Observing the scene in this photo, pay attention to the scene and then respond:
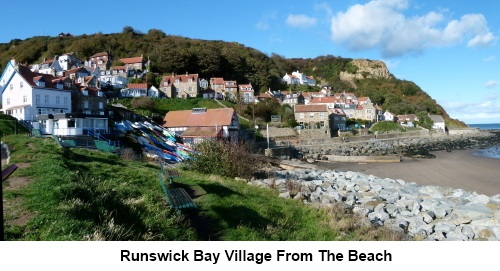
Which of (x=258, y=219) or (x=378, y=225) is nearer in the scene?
(x=258, y=219)

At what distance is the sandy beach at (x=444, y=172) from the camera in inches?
895

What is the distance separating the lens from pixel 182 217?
8.41 meters

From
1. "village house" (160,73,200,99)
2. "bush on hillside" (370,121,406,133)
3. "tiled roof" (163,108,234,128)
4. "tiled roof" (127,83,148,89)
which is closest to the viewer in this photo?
"tiled roof" (163,108,234,128)

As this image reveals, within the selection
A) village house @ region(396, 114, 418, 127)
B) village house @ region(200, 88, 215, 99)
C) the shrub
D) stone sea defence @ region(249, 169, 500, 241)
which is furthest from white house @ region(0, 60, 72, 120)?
village house @ region(396, 114, 418, 127)

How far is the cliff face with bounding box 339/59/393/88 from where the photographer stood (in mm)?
147212

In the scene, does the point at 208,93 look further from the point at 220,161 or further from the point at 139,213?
the point at 139,213

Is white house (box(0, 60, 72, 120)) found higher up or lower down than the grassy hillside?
higher up

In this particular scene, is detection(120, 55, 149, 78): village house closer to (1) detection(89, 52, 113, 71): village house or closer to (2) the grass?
(1) detection(89, 52, 113, 71): village house

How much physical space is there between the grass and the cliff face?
141 meters

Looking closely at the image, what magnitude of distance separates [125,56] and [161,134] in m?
63.1

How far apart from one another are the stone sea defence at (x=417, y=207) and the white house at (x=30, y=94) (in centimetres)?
3045

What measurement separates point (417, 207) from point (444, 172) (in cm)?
1824
